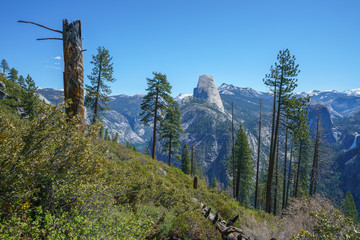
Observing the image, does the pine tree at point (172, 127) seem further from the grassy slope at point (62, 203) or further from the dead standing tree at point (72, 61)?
the grassy slope at point (62, 203)

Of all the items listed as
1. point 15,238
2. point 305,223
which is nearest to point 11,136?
point 15,238

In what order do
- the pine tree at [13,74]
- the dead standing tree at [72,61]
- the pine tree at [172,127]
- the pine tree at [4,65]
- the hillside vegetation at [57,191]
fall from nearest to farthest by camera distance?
the hillside vegetation at [57,191] → the dead standing tree at [72,61] → the pine tree at [172,127] → the pine tree at [13,74] → the pine tree at [4,65]

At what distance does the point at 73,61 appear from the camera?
219 inches

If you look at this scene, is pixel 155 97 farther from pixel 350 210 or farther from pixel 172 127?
pixel 350 210

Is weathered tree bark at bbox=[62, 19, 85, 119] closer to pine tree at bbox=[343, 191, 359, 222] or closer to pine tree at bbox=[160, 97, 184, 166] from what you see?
pine tree at bbox=[160, 97, 184, 166]

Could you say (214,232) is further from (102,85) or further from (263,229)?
(102,85)

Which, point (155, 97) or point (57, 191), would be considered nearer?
point (57, 191)

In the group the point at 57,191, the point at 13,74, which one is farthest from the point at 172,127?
the point at 13,74

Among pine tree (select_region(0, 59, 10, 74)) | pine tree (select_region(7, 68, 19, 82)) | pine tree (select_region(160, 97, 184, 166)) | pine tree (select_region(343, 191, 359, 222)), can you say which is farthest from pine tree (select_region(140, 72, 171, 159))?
pine tree (select_region(0, 59, 10, 74))

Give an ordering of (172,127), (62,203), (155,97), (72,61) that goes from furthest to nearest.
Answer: (172,127) < (155,97) < (72,61) < (62,203)

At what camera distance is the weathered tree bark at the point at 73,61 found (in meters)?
5.50

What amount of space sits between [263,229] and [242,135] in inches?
939

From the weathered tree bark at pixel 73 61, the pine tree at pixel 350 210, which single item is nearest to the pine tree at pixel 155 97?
the weathered tree bark at pixel 73 61

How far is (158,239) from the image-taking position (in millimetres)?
5434
